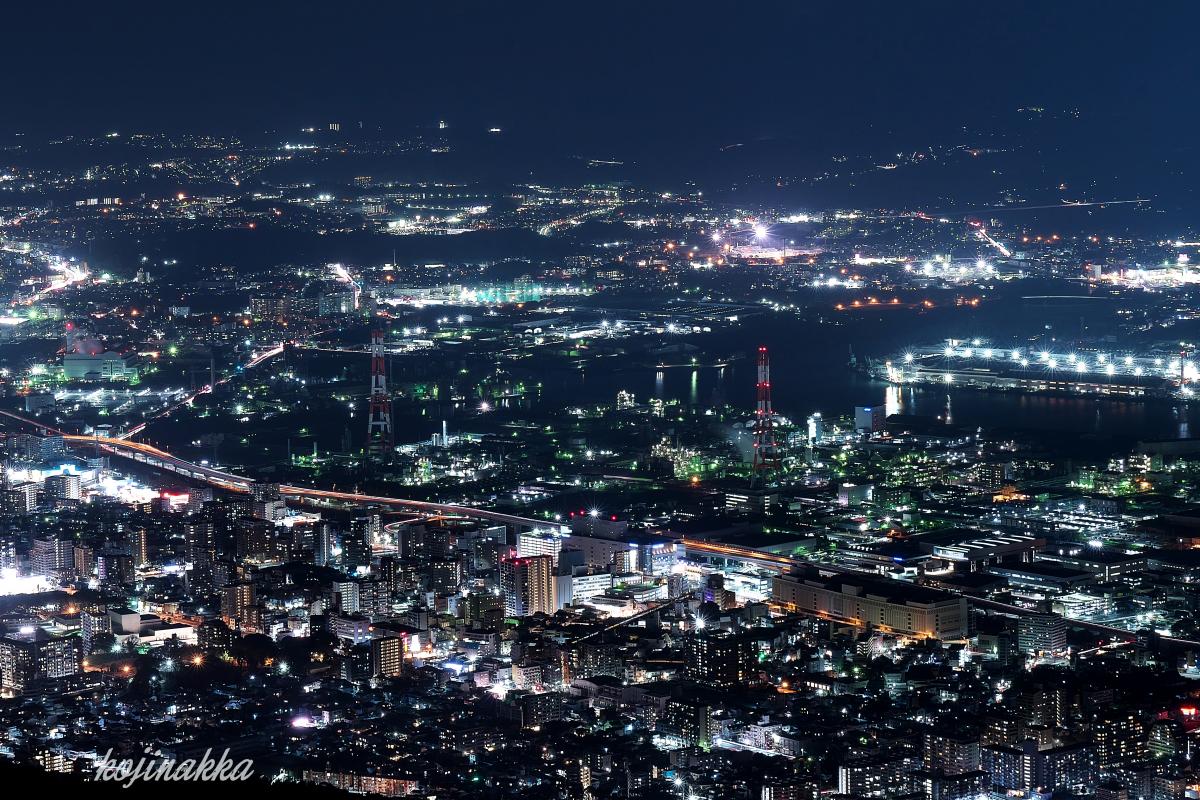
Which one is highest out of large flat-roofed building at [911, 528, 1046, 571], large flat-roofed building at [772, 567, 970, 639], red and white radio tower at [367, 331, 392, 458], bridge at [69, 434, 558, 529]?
red and white radio tower at [367, 331, 392, 458]

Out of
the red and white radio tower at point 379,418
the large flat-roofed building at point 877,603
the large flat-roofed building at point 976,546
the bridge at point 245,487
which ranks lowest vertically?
the large flat-roofed building at point 877,603

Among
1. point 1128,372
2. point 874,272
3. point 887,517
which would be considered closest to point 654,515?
point 887,517

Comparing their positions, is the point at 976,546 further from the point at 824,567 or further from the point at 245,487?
the point at 245,487

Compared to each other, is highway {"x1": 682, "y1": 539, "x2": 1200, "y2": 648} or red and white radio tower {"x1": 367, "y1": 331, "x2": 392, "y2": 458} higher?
red and white radio tower {"x1": 367, "y1": 331, "x2": 392, "y2": 458}

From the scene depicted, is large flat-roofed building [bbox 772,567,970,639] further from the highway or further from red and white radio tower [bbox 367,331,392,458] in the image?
red and white radio tower [bbox 367,331,392,458]

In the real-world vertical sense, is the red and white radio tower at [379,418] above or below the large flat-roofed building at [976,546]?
above

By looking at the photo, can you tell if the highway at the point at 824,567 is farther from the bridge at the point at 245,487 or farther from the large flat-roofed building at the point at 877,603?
the bridge at the point at 245,487

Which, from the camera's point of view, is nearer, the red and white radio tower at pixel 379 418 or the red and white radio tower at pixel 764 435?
the red and white radio tower at pixel 764 435
